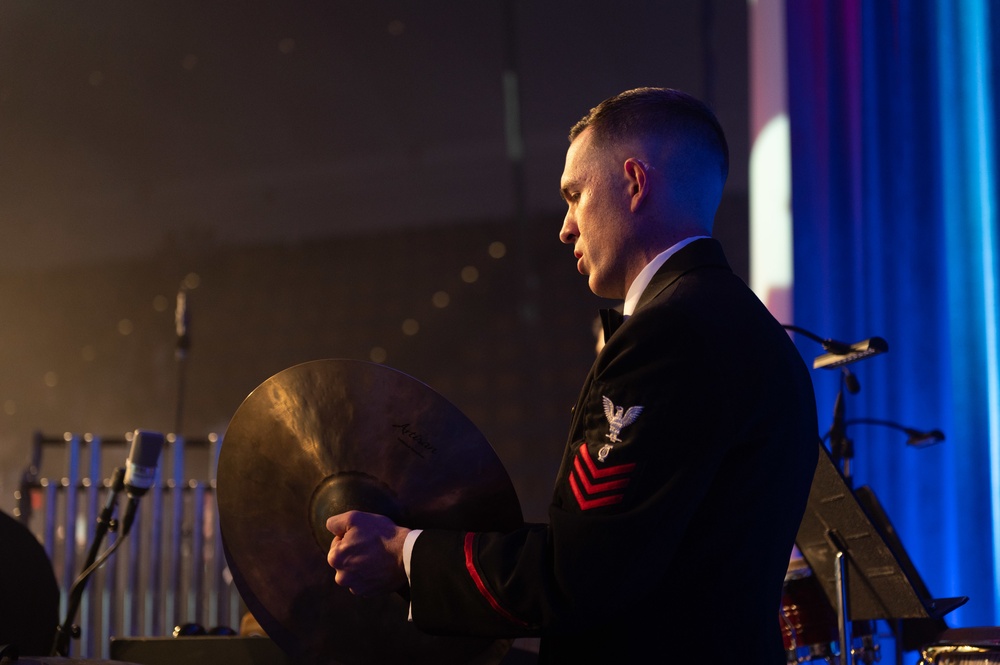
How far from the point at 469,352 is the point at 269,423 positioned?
706cm

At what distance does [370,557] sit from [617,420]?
1.20 feet

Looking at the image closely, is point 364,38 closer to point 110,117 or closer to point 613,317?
point 110,117

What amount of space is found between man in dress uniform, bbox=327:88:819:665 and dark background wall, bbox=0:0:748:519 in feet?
19.2

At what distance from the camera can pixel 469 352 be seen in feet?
27.7

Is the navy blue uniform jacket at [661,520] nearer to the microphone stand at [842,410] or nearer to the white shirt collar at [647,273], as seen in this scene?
the white shirt collar at [647,273]

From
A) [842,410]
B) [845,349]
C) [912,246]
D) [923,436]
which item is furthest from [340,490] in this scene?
[912,246]

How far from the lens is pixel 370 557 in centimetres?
119

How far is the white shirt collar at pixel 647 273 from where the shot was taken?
4.17 ft

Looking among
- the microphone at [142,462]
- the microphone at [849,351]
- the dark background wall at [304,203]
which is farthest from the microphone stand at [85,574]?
the dark background wall at [304,203]

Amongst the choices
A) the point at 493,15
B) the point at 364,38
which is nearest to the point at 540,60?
the point at 493,15

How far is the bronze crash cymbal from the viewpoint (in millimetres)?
1291

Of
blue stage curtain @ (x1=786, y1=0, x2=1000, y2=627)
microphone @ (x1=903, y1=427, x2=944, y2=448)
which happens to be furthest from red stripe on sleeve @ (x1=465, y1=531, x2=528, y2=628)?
blue stage curtain @ (x1=786, y1=0, x2=1000, y2=627)

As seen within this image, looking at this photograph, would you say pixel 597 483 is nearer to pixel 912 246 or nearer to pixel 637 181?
pixel 637 181

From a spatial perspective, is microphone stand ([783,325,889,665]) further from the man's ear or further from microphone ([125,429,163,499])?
microphone ([125,429,163,499])
